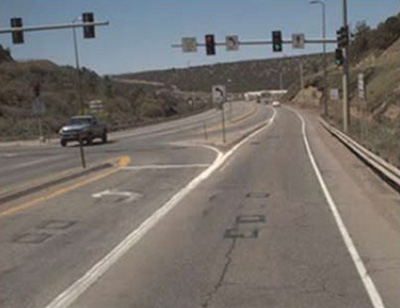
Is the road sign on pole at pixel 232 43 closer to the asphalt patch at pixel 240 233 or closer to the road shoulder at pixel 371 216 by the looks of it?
the road shoulder at pixel 371 216

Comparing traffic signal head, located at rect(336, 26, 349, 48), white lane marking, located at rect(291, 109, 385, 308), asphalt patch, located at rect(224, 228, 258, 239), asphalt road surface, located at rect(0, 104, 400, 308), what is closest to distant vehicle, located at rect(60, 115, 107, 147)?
traffic signal head, located at rect(336, 26, 349, 48)

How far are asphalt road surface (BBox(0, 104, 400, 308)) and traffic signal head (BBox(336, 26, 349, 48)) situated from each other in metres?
21.5

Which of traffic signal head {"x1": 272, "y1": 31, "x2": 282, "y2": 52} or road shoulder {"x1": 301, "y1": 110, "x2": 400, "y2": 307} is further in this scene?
traffic signal head {"x1": 272, "y1": 31, "x2": 282, "y2": 52}

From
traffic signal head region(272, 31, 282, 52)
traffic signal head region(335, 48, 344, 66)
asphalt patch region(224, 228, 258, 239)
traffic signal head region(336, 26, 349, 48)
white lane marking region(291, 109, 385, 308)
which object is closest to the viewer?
white lane marking region(291, 109, 385, 308)

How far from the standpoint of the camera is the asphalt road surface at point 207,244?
8.91m

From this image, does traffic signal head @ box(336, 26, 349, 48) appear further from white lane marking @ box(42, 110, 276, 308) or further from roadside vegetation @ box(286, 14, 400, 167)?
white lane marking @ box(42, 110, 276, 308)

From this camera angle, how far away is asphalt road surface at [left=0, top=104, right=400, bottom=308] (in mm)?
8914

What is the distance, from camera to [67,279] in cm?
987

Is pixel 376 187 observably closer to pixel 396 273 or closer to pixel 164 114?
pixel 396 273

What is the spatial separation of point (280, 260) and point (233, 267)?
74cm

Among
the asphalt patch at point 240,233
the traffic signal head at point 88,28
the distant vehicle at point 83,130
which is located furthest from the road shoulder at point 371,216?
the distant vehicle at point 83,130

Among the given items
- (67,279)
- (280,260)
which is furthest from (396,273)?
(67,279)

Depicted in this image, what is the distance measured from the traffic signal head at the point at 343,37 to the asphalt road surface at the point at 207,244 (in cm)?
Answer: 2151

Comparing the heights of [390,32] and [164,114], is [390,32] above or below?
above
